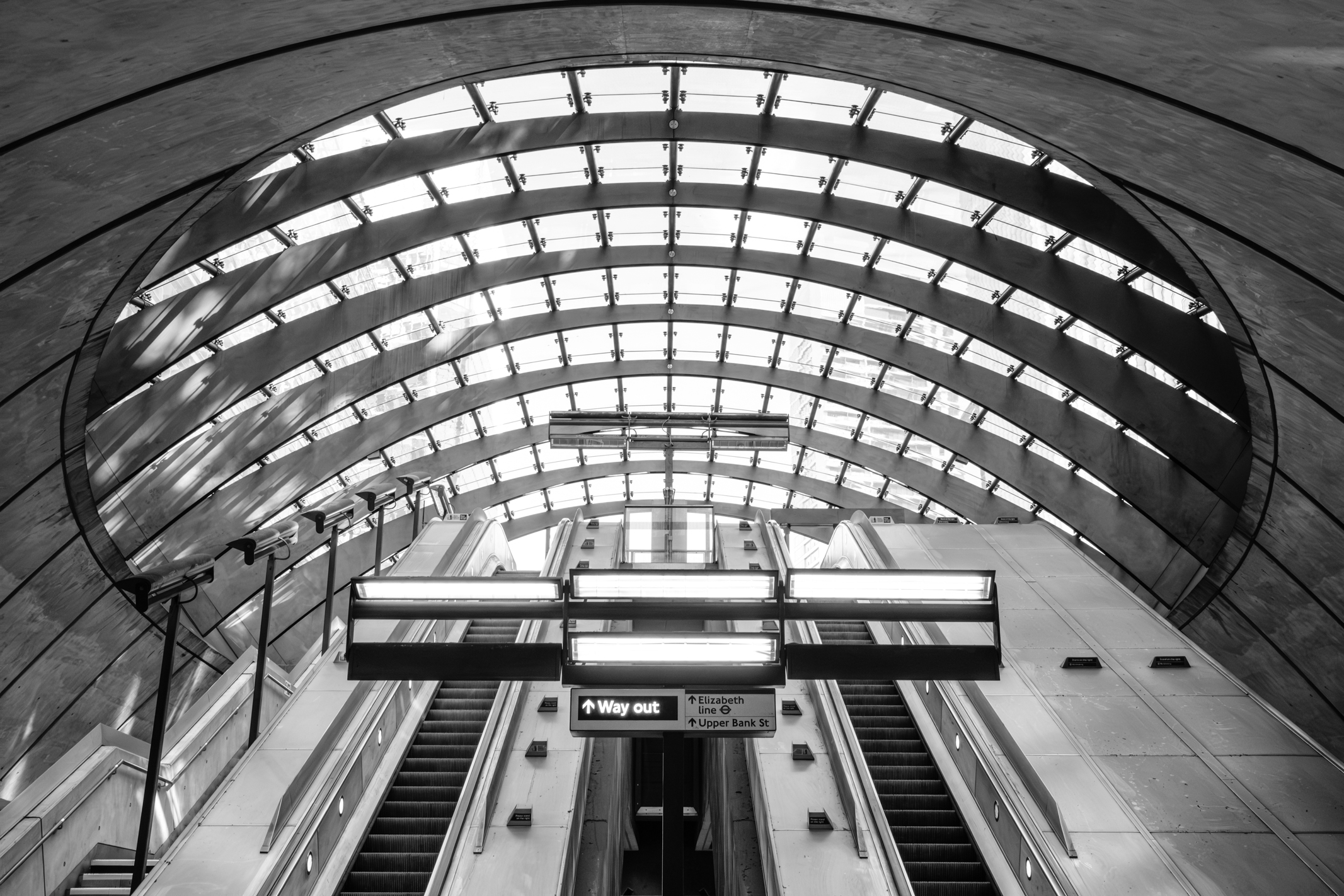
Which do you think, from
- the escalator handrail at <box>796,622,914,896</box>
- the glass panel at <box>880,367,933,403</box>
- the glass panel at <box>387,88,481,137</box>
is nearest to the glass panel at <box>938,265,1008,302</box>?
the glass panel at <box>880,367,933,403</box>

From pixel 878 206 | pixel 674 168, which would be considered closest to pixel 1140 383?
pixel 878 206

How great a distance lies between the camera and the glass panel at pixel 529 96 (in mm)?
19281

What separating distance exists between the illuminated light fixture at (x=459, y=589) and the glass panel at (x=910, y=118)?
14809 mm

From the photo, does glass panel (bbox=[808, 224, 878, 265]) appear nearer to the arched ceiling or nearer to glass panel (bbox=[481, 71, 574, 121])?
the arched ceiling

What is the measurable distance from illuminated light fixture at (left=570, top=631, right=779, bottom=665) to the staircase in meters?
6.01

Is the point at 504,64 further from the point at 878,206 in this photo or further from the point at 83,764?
the point at 878,206

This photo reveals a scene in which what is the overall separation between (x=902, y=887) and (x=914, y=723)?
13.1 ft

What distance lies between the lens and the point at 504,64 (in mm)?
11289

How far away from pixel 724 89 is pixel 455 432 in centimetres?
1607

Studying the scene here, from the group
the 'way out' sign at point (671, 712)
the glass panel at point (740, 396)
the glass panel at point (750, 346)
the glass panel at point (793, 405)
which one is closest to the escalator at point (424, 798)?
the 'way out' sign at point (671, 712)

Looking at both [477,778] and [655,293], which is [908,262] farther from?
[477,778]

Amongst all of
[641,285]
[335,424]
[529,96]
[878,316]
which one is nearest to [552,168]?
[529,96]

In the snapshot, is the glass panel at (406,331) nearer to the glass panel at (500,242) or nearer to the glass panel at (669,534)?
the glass panel at (500,242)

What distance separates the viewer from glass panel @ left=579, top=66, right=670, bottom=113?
64.5 ft
